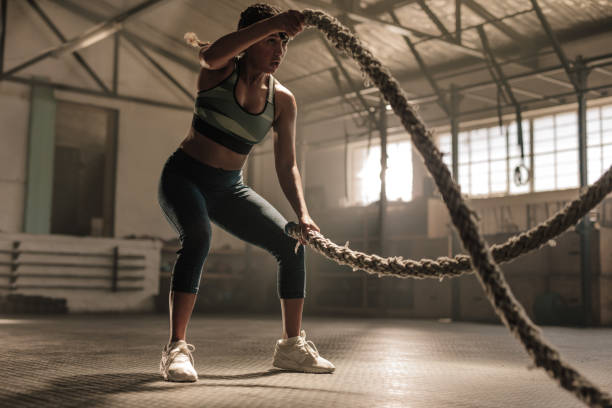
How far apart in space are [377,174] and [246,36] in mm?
10316

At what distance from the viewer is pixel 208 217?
217 centimetres

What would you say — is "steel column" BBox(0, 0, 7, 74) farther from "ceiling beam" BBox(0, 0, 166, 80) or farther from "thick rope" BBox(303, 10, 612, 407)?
"thick rope" BBox(303, 10, 612, 407)

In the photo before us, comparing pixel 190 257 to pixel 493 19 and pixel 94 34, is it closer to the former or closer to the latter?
pixel 493 19

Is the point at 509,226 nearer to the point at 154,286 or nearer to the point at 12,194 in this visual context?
the point at 154,286

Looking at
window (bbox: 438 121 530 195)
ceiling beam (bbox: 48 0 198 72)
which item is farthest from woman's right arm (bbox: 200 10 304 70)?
ceiling beam (bbox: 48 0 198 72)

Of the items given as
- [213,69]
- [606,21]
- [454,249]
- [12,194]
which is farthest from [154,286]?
[213,69]

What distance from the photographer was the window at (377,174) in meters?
11.3

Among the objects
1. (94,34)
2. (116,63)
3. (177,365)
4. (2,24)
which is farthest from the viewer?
(116,63)

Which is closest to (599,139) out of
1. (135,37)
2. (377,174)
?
(377,174)

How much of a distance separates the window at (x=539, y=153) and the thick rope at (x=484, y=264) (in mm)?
7571

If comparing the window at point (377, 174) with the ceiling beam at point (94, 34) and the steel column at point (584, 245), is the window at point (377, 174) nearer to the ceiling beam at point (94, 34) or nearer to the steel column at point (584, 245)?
the steel column at point (584, 245)

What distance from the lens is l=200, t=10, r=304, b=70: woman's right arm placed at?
1.74 meters

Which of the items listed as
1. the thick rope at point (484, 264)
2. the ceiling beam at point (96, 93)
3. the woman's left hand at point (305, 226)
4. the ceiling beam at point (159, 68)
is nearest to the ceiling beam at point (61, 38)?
the ceiling beam at point (96, 93)

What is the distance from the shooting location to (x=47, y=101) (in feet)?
30.8
